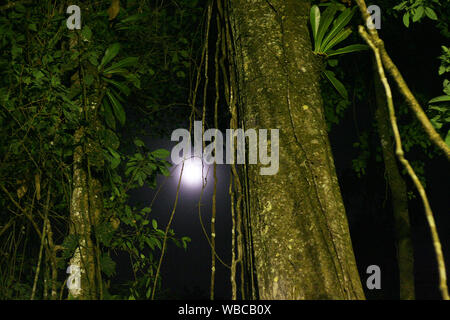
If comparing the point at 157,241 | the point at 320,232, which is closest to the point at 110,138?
the point at 157,241

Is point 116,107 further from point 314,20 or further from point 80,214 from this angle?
point 314,20

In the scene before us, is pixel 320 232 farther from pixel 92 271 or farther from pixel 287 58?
pixel 92 271

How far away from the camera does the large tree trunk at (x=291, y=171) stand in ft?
4.16

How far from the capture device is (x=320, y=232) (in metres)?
1.31

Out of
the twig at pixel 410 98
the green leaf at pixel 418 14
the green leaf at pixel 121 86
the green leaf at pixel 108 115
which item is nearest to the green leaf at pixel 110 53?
the green leaf at pixel 121 86

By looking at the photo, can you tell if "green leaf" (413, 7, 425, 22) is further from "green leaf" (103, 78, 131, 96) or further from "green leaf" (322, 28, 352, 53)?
"green leaf" (103, 78, 131, 96)

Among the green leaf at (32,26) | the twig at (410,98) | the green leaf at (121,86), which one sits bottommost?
the twig at (410,98)

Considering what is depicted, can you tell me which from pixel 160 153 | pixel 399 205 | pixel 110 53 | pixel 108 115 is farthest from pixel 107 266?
pixel 399 205

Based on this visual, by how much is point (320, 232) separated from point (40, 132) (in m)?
1.75

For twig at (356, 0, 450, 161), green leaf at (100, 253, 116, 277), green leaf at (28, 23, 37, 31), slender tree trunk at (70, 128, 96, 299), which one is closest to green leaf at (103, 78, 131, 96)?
slender tree trunk at (70, 128, 96, 299)

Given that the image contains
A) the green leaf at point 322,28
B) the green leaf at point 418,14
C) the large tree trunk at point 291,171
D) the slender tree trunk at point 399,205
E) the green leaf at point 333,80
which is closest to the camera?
the large tree trunk at point 291,171

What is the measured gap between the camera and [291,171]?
139 cm

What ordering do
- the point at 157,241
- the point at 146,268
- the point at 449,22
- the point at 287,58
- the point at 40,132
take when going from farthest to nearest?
the point at 449,22, the point at 146,268, the point at 157,241, the point at 40,132, the point at 287,58

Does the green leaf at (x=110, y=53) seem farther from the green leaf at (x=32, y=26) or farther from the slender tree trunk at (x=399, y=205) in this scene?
the slender tree trunk at (x=399, y=205)
